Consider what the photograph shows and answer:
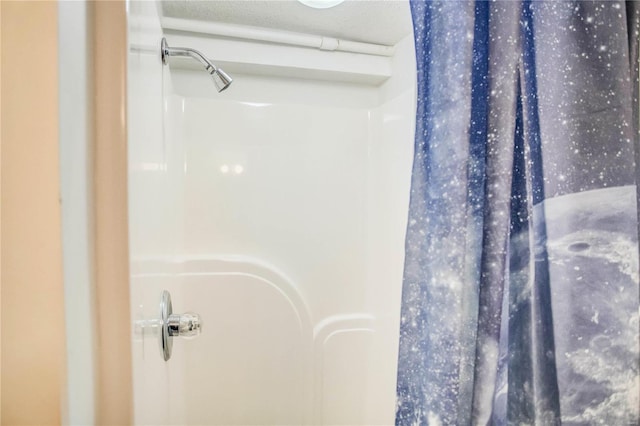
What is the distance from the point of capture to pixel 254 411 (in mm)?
1542

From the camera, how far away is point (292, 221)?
5.15 ft

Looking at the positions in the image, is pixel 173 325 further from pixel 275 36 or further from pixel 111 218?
pixel 275 36

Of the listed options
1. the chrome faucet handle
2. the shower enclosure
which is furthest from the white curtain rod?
the chrome faucet handle

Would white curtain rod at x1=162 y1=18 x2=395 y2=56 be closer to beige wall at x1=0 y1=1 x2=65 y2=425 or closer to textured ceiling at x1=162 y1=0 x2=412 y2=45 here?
textured ceiling at x1=162 y1=0 x2=412 y2=45

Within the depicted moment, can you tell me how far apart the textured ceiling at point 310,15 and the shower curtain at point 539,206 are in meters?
0.58

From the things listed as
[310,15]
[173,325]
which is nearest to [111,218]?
[173,325]

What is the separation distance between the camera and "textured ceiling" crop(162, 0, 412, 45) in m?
1.17

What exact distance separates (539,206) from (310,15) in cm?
100

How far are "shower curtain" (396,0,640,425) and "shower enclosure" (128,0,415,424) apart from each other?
69 centimetres

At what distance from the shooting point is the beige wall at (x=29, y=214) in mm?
277

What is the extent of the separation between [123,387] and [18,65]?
309mm

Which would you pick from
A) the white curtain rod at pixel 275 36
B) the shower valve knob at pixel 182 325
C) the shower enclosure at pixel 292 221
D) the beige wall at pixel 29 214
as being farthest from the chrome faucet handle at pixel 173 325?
the white curtain rod at pixel 275 36

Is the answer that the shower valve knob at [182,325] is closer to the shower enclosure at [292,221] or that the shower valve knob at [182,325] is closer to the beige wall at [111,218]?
the shower enclosure at [292,221]

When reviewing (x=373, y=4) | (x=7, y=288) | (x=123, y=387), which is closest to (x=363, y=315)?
(x=373, y=4)
